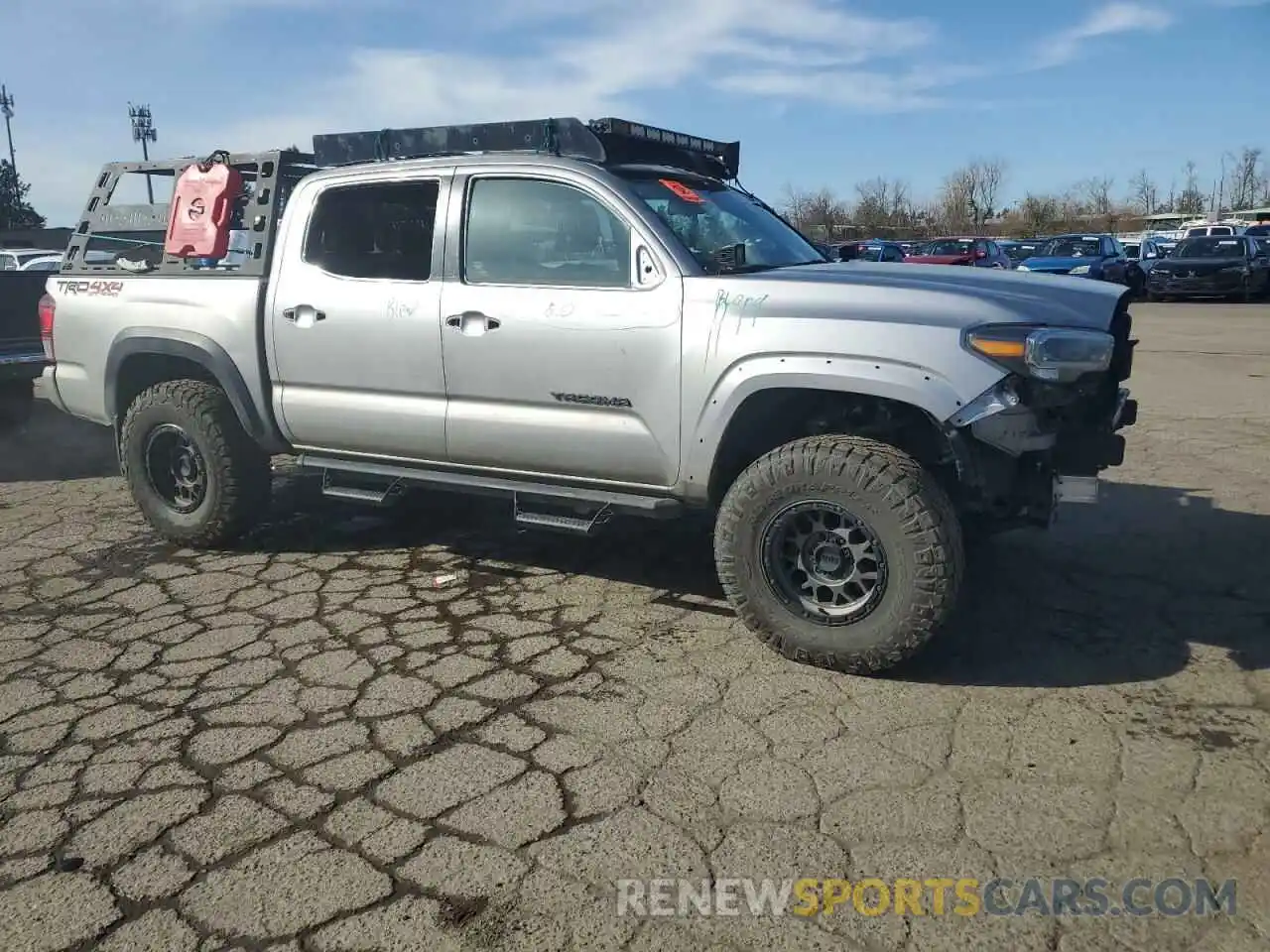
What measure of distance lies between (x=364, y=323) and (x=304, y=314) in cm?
37

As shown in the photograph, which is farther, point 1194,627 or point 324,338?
point 324,338

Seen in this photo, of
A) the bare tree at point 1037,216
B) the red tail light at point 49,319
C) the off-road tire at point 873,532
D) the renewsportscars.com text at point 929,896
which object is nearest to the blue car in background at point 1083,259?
the red tail light at point 49,319

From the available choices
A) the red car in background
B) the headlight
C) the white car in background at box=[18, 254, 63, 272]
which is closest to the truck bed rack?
the headlight

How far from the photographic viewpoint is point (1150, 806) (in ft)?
9.43

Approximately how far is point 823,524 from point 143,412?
3.64 m

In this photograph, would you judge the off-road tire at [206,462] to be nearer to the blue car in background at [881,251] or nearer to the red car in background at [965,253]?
the red car in background at [965,253]

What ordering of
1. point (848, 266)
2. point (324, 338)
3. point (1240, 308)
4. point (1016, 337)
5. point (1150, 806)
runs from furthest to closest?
point (1240, 308) → point (324, 338) → point (848, 266) → point (1016, 337) → point (1150, 806)

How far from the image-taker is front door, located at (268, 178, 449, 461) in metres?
4.59

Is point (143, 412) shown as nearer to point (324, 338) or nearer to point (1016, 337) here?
point (324, 338)

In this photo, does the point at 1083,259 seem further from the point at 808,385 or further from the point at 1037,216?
the point at 1037,216

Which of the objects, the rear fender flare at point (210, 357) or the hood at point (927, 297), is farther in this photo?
the rear fender flare at point (210, 357)

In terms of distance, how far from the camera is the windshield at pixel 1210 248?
24.7 metres

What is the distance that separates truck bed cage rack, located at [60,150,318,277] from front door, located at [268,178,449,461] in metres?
0.31

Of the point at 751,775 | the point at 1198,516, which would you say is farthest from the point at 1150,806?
the point at 1198,516
